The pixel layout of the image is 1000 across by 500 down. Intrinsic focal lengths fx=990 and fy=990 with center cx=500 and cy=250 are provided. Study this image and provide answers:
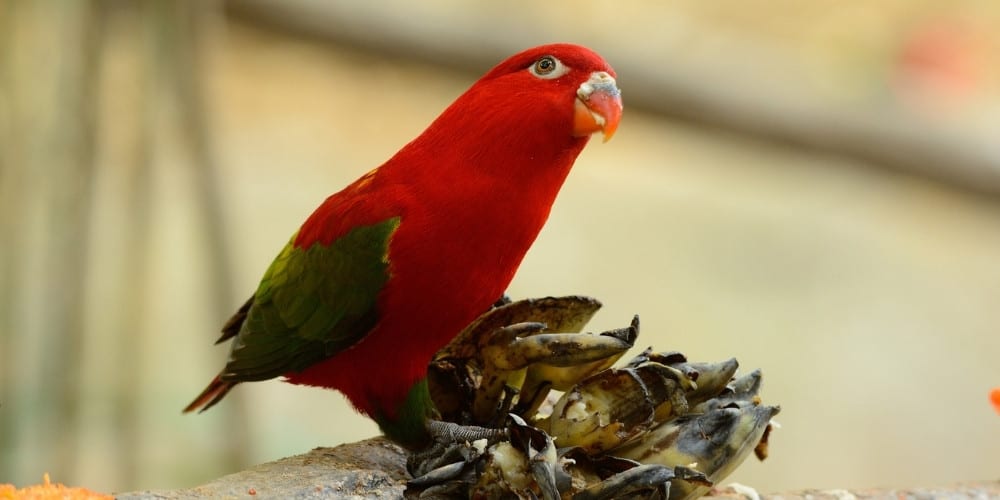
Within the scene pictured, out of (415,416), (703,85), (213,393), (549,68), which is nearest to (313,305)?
(415,416)

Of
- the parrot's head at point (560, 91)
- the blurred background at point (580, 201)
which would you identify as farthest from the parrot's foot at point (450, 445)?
the blurred background at point (580, 201)

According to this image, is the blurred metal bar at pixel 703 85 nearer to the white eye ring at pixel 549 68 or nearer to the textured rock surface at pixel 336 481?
the white eye ring at pixel 549 68

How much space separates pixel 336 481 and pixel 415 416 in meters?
0.17

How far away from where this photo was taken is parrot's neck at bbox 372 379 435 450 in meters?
1.11

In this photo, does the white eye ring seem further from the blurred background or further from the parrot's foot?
the blurred background

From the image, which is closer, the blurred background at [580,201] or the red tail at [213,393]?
the red tail at [213,393]

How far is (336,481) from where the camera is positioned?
96 centimetres

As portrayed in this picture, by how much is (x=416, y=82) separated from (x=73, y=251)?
4.85 ft

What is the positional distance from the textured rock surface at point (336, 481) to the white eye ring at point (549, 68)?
0.48 m

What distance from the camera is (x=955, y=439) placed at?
3988 millimetres

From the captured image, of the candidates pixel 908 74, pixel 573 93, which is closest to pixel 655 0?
pixel 908 74

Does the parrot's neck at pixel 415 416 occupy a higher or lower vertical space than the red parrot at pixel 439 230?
lower

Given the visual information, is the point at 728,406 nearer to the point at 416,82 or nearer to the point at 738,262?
the point at 416,82

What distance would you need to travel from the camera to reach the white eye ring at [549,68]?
3.76 ft
